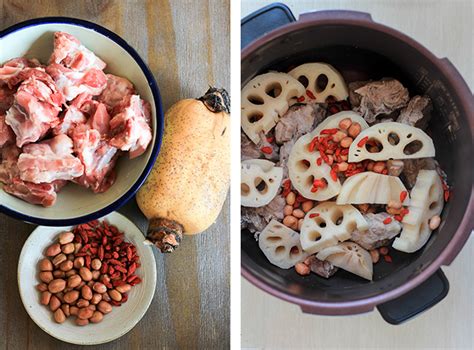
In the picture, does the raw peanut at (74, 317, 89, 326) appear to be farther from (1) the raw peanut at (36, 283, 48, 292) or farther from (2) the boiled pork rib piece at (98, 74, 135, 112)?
(2) the boiled pork rib piece at (98, 74, 135, 112)

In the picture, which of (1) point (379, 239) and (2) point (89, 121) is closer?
(2) point (89, 121)

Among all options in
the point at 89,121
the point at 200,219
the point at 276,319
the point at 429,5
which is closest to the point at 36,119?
the point at 89,121

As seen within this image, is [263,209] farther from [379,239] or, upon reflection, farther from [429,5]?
[429,5]

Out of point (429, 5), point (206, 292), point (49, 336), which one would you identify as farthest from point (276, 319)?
point (429, 5)

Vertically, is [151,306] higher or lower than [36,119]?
lower

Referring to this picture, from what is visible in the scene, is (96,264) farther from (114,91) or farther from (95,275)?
(114,91)

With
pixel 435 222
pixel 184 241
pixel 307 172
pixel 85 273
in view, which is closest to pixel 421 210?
pixel 435 222

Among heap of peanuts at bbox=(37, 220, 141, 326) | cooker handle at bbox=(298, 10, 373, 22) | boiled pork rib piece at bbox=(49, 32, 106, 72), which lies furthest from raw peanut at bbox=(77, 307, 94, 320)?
cooker handle at bbox=(298, 10, 373, 22)

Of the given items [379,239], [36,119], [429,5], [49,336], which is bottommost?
[49,336]
